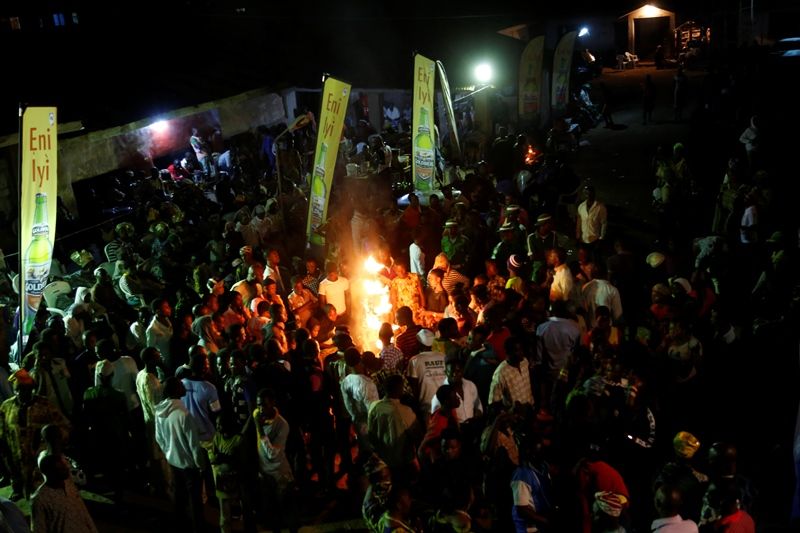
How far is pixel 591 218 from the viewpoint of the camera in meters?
11.5

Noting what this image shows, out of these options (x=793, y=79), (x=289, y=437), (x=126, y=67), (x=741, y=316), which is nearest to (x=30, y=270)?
(x=289, y=437)

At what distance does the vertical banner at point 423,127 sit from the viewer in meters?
13.1

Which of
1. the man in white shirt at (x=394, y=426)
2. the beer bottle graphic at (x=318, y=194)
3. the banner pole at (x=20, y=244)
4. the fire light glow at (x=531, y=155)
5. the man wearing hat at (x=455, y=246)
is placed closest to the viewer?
the man in white shirt at (x=394, y=426)

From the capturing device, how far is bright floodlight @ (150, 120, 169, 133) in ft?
63.6

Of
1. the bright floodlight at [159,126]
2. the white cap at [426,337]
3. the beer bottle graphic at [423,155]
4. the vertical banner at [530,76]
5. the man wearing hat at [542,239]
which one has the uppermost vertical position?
the vertical banner at [530,76]

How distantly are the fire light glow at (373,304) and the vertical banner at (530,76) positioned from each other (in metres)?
10.6

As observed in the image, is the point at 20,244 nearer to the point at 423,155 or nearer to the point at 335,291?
the point at 335,291

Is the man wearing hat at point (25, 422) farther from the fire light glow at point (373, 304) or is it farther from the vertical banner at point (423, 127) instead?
the vertical banner at point (423, 127)

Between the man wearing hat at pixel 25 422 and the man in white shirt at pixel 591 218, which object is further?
the man in white shirt at pixel 591 218

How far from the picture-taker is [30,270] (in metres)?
9.05

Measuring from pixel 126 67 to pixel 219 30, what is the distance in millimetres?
6802

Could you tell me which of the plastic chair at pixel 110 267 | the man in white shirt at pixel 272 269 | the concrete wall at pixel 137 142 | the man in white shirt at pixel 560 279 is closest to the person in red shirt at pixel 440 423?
the man in white shirt at pixel 560 279

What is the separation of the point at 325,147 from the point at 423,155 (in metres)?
2.53

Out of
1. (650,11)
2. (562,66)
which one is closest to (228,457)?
(562,66)
